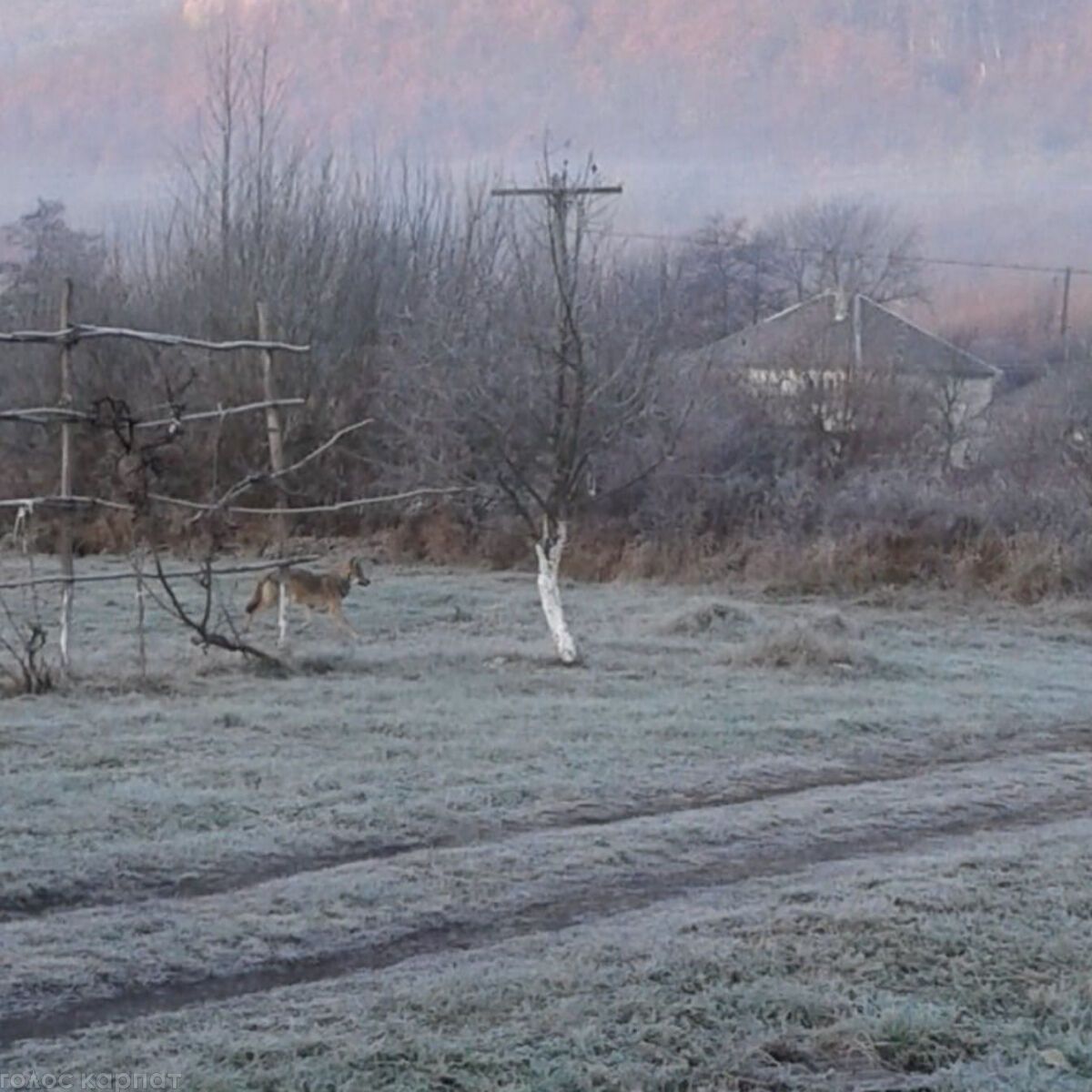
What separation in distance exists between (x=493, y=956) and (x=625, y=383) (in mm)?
9966

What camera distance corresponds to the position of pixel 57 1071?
15.9 feet

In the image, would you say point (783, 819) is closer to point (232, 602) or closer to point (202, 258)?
point (232, 602)

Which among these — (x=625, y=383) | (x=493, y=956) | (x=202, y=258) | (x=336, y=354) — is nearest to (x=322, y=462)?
(x=336, y=354)

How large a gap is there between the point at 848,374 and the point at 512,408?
34.6 feet

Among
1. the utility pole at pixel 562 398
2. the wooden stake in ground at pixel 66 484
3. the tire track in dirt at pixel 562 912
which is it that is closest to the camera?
the tire track in dirt at pixel 562 912

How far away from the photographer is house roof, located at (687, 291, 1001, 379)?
25844 mm

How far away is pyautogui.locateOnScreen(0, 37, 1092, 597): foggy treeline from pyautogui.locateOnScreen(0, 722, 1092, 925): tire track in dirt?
4.61 m

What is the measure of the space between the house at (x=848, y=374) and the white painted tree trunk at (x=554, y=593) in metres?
10.3

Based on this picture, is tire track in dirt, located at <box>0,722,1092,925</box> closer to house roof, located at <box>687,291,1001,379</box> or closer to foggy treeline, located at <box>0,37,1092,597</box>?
foggy treeline, located at <box>0,37,1092,597</box>

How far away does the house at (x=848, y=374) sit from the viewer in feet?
82.7

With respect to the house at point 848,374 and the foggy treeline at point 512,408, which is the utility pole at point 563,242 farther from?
the house at point 848,374

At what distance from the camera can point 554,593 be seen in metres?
14.6

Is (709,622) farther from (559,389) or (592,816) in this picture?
(592,816)

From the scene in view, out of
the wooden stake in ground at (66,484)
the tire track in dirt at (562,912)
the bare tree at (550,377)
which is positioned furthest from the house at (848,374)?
the tire track in dirt at (562,912)
